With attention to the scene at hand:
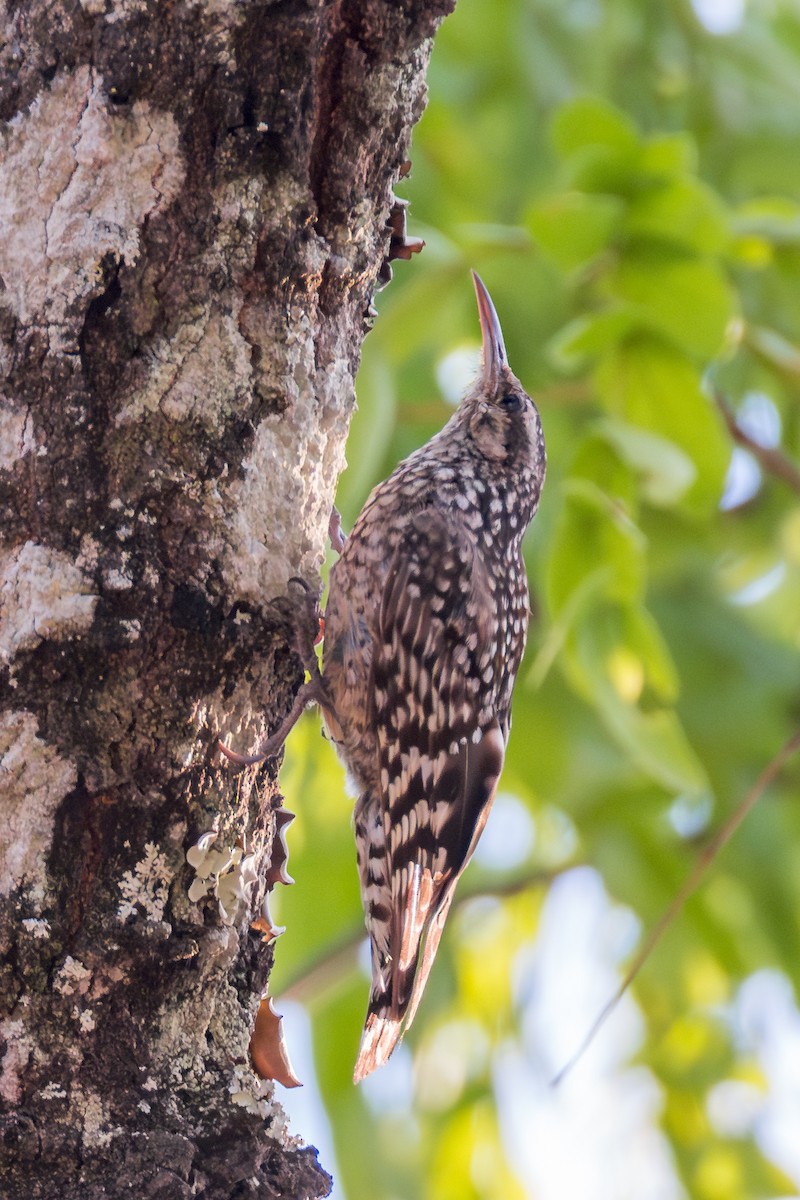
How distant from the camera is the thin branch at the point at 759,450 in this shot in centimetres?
301

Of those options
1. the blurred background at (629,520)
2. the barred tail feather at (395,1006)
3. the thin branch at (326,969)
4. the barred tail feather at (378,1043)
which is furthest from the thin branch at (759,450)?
the thin branch at (326,969)

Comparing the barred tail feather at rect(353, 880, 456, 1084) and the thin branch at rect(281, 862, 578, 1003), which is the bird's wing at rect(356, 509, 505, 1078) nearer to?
the barred tail feather at rect(353, 880, 456, 1084)


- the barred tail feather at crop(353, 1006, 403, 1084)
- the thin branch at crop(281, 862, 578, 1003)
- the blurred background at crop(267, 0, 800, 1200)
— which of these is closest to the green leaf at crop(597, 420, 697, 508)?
the blurred background at crop(267, 0, 800, 1200)

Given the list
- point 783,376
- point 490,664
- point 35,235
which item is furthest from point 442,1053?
point 35,235

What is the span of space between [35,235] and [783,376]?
2058 millimetres

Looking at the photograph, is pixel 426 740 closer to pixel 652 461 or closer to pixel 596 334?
pixel 652 461

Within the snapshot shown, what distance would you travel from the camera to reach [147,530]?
5.26ft

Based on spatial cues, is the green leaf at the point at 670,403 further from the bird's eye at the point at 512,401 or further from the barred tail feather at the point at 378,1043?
the barred tail feather at the point at 378,1043

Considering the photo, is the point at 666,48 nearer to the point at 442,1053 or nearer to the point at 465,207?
the point at 465,207

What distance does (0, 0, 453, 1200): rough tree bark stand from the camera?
1.48m

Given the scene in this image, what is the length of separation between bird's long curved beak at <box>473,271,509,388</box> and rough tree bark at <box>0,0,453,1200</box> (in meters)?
1.31

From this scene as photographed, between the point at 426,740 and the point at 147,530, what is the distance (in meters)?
1.14

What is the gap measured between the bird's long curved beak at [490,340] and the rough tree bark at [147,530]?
1.31 m

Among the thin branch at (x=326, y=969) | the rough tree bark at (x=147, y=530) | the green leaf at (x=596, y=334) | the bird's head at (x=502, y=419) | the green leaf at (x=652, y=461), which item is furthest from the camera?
the thin branch at (x=326, y=969)
